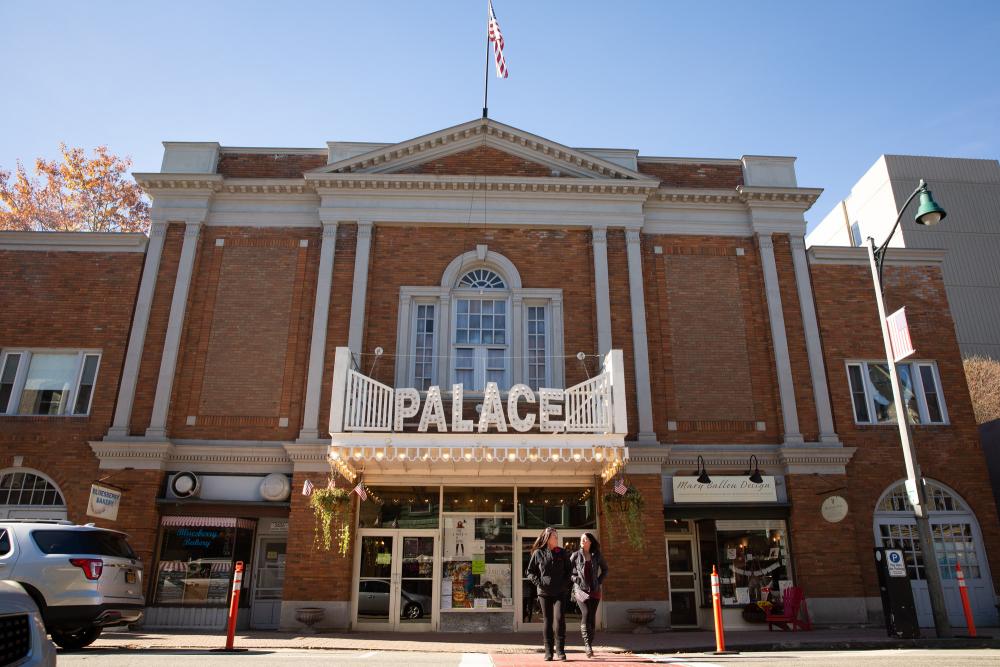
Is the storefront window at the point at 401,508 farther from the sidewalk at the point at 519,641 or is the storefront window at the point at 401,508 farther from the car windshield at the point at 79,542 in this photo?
the car windshield at the point at 79,542

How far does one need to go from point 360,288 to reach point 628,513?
27.1 ft

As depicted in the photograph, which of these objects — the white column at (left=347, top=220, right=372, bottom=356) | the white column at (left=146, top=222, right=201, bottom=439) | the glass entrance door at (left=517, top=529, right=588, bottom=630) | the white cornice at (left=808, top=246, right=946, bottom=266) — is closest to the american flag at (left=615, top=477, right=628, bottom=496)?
the glass entrance door at (left=517, top=529, right=588, bottom=630)

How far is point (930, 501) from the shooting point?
16.8 m

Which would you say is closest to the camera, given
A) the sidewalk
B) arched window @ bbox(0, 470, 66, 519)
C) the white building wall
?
the sidewalk

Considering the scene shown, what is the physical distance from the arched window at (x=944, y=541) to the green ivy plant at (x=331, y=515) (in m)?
12.0

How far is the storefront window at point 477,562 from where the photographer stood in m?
15.4

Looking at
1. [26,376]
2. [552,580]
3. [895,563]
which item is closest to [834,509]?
[895,563]

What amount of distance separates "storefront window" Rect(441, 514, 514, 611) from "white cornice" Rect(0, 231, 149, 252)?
10.6 metres

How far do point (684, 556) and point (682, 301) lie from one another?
20.3 ft

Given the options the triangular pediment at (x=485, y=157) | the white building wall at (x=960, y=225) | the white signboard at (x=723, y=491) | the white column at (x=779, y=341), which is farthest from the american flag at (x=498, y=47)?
the white building wall at (x=960, y=225)

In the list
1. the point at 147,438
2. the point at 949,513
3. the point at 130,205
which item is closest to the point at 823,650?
the point at 949,513

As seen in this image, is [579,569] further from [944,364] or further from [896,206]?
[896,206]

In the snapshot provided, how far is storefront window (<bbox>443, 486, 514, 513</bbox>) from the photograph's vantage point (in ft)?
52.6

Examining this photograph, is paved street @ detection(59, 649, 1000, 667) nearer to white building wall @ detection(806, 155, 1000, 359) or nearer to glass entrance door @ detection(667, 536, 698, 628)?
glass entrance door @ detection(667, 536, 698, 628)
